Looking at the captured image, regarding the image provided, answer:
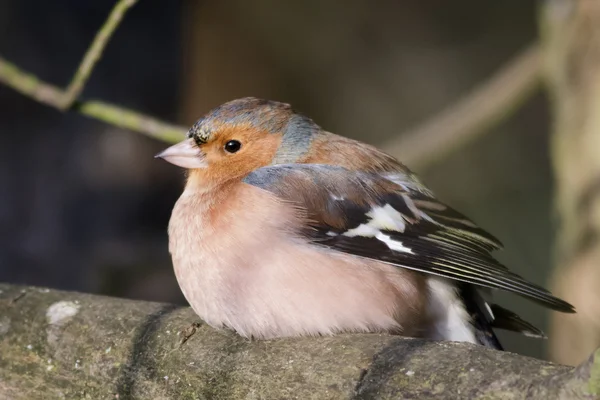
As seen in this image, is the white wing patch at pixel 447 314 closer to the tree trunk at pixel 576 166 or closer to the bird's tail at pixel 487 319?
the bird's tail at pixel 487 319

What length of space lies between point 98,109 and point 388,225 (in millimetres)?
1489

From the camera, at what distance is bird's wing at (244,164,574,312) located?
2732 millimetres

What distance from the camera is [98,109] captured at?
148 inches

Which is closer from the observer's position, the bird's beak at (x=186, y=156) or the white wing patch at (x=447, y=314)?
the white wing patch at (x=447, y=314)

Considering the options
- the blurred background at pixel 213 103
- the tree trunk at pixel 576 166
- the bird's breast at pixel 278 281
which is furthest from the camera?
the blurred background at pixel 213 103

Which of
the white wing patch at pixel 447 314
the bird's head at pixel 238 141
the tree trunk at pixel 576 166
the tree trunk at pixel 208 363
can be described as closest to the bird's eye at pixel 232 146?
the bird's head at pixel 238 141

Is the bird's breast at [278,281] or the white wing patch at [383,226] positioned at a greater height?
the white wing patch at [383,226]

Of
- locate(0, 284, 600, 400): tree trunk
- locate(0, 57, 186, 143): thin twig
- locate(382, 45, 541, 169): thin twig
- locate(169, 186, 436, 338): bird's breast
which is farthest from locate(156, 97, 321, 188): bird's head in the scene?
locate(382, 45, 541, 169): thin twig

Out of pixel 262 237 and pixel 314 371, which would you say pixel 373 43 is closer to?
pixel 262 237

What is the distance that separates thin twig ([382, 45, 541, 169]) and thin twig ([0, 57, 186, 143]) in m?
1.42

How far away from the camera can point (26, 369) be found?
2688 mm

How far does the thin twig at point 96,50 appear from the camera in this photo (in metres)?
3.36

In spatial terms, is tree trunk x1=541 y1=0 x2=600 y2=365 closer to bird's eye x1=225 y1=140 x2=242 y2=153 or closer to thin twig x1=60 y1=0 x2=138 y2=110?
bird's eye x1=225 y1=140 x2=242 y2=153

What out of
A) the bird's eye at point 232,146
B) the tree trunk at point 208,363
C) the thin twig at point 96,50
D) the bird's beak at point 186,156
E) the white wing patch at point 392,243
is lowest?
the tree trunk at point 208,363
